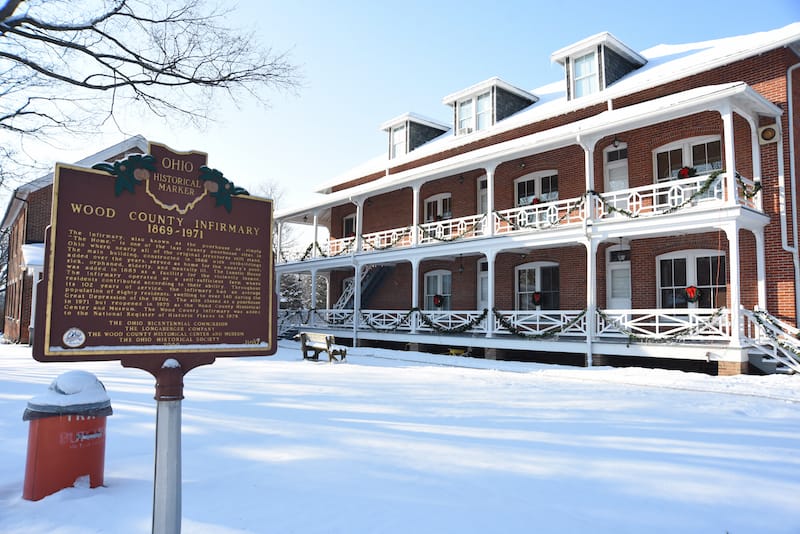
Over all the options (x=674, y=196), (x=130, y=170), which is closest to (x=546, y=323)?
(x=674, y=196)

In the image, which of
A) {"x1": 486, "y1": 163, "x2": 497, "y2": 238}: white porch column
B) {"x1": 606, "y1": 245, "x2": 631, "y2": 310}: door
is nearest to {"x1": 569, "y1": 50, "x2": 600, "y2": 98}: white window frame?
{"x1": 486, "y1": 163, "x2": 497, "y2": 238}: white porch column

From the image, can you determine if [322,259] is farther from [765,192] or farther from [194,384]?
[765,192]

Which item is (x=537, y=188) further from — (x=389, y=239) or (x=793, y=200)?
(x=793, y=200)

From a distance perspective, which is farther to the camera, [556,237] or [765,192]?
[556,237]

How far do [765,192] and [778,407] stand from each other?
7687 mm

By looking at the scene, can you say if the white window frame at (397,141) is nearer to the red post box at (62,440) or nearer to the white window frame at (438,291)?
the white window frame at (438,291)

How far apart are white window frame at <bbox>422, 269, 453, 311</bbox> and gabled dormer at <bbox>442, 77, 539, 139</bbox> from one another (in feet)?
20.1

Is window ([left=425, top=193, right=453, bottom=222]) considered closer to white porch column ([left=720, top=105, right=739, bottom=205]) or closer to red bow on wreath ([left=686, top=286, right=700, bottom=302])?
red bow on wreath ([left=686, top=286, right=700, bottom=302])

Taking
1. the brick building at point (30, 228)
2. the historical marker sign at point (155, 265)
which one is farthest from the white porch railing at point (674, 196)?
the brick building at point (30, 228)

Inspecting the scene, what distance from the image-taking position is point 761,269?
13336mm

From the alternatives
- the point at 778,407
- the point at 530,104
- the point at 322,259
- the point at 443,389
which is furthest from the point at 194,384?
the point at 530,104

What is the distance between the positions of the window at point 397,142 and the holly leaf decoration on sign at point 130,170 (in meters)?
23.8

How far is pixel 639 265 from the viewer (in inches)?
639

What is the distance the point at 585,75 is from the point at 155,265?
757 inches
